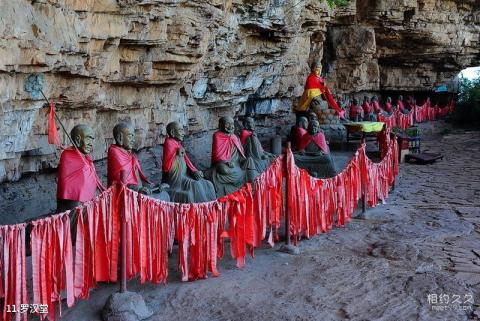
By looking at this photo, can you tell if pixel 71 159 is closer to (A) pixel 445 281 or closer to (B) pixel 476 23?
(A) pixel 445 281

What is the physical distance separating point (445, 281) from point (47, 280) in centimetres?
423

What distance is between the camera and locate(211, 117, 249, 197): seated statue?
8594 millimetres

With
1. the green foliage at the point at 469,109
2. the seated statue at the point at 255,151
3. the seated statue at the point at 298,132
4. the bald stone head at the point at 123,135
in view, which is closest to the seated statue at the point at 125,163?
the bald stone head at the point at 123,135

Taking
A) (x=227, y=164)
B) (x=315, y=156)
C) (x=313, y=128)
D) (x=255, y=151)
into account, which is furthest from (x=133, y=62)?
(x=315, y=156)

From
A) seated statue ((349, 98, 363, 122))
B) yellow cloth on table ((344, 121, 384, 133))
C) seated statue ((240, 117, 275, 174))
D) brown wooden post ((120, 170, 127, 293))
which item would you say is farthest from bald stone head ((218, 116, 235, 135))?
seated statue ((349, 98, 363, 122))

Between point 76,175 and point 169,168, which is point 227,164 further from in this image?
point 76,175

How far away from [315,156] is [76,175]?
6215mm

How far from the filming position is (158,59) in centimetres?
902

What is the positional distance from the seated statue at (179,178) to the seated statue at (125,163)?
62 cm

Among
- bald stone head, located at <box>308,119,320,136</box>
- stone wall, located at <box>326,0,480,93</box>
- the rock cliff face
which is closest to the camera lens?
the rock cliff face

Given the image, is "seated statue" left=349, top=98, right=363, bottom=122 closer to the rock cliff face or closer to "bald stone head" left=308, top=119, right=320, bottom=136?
the rock cliff face

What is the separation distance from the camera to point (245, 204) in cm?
619

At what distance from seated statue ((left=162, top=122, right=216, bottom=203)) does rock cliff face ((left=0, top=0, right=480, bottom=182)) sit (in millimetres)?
1609

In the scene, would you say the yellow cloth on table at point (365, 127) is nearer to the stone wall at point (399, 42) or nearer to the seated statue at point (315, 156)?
the seated statue at point (315, 156)
